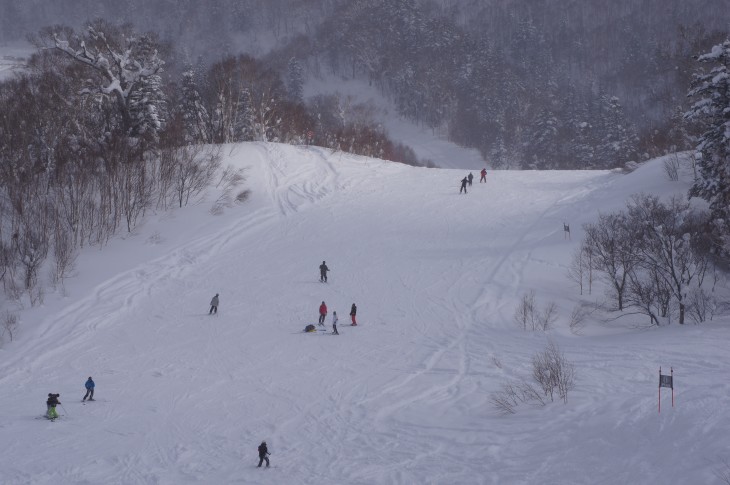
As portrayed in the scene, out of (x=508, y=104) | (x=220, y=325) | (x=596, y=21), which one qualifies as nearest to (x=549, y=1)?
(x=596, y=21)

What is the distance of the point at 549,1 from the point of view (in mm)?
176250

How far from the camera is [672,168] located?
40375 mm

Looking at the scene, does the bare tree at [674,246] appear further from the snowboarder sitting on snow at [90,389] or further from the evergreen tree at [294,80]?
the evergreen tree at [294,80]

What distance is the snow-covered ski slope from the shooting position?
42.6 ft

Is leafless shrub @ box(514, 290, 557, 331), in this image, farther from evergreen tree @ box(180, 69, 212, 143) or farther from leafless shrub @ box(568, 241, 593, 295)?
evergreen tree @ box(180, 69, 212, 143)

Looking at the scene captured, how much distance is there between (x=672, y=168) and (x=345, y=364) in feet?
104

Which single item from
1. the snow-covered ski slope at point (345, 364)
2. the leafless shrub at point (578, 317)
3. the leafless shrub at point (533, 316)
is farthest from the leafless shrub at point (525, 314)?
the leafless shrub at point (578, 317)

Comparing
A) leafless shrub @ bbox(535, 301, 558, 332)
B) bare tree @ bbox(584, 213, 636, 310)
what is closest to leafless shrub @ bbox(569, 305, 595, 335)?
leafless shrub @ bbox(535, 301, 558, 332)

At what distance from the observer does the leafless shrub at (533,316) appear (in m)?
24.1

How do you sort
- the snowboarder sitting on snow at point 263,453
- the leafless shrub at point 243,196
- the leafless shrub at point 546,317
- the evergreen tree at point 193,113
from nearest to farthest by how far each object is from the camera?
1. the snowboarder sitting on snow at point 263,453
2. the leafless shrub at point 546,317
3. the leafless shrub at point 243,196
4. the evergreen tree at point 193,113

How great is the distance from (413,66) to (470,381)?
387 feet

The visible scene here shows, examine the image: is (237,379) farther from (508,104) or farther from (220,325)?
(508,104)

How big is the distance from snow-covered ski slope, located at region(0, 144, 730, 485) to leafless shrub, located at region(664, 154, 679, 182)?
0.62 m

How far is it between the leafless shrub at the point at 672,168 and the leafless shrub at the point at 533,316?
20.6 metres
